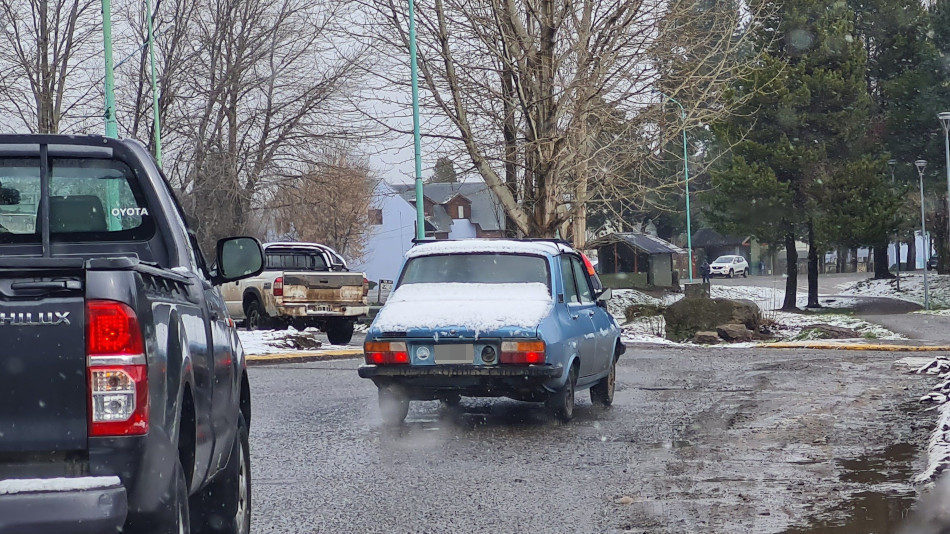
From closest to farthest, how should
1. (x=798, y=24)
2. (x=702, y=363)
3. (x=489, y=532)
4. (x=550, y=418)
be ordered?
(x=489, y=532), (x=550, y=418), (x=702, y=363), (x=798, y=24)

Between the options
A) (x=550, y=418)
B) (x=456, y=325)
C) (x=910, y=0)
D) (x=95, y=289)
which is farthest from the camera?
(x=910, y=0)

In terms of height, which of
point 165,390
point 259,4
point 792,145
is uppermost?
point 259,4

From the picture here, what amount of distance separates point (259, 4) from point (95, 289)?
36.1m

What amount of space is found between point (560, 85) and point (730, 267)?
68046mm

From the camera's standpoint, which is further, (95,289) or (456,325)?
(456,325)

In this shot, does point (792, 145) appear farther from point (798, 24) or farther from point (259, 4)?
point (259, 4)

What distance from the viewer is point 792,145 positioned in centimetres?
4747

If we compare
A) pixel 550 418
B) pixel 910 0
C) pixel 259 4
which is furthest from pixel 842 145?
pixel 550 418

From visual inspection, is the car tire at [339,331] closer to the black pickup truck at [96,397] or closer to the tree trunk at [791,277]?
the black pickup truck at [96,397]

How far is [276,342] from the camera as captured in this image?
20812mm

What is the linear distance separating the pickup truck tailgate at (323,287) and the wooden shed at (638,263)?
4268 cm

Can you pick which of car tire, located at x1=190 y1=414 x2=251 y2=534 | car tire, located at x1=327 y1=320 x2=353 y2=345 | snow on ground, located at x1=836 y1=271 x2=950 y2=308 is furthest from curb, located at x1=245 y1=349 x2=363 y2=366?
snow on ground, located at x1=836 y1=271 x2=950 y2=308

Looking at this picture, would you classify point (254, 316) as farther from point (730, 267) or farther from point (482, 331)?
point (730, 267)

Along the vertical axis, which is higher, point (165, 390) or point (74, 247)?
point (74, 247)
